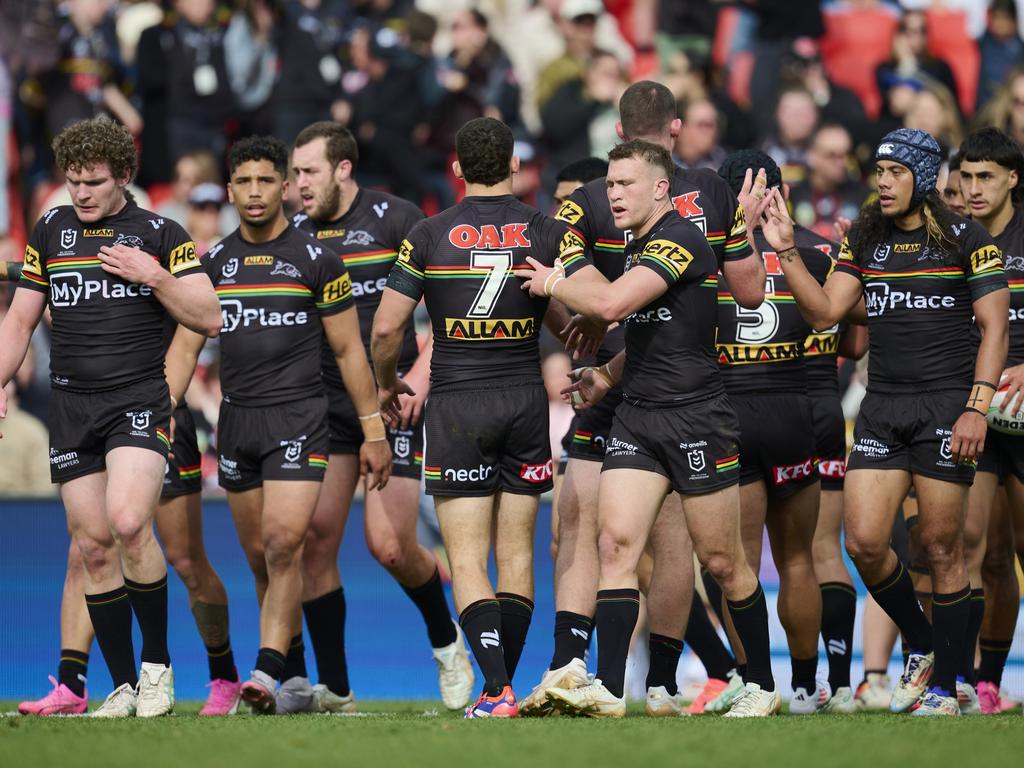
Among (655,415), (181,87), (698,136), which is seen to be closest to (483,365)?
(655,415)

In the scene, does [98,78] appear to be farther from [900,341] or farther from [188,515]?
[900,341]

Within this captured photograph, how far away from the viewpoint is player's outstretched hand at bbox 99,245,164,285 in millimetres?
8062

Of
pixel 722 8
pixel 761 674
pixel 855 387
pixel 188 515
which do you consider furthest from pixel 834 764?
pixel 722 8

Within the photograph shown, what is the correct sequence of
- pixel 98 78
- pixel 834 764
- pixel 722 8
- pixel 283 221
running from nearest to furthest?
1. pixel 834 764
2. pixel 283 221
3. pixel 98 78
4. pixel 722 8

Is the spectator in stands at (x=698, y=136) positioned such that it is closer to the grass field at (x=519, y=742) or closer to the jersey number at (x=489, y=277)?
the jersey number at (x=489, y=277)

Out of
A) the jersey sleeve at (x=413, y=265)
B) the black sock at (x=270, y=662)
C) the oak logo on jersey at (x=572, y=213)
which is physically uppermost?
the oak logo on jersey at (x=572, y=213)

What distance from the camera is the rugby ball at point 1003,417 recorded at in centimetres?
866

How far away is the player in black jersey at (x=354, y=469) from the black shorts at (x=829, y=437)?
94.0 inches

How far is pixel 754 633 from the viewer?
7926mm

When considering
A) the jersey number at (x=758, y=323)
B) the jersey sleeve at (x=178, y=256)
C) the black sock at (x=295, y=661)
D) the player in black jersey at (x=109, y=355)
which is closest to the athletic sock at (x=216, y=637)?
the black sock at (x=295, y=661)

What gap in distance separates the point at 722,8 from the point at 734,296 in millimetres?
9949

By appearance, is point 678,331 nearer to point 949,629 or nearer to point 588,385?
point 588,385

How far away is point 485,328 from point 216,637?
2735mm

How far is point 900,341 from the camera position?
27.7ft
